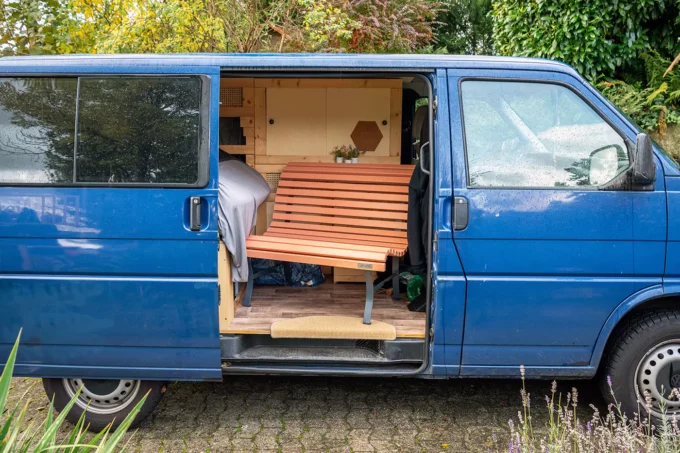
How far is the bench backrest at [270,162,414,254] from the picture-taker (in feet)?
17.9

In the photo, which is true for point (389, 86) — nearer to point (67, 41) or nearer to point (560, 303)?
point (560, 303)

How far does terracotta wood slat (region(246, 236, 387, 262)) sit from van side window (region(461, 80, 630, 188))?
3.59 ft

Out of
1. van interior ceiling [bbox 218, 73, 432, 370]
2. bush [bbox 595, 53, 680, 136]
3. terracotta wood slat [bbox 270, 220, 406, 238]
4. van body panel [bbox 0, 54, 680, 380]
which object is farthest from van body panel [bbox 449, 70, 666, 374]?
bush [bbox 595, 53, 680, 136]

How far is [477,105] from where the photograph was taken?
11.9ft

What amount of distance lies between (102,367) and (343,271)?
2645 mm

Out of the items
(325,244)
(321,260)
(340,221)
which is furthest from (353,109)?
(321,260)

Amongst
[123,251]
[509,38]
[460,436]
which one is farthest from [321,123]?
[509,38]

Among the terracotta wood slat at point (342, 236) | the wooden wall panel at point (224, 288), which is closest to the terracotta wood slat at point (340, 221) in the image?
the terracotta wood slat at point (342, 236)

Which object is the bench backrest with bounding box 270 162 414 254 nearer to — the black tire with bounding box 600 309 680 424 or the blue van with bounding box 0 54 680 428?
the blue van with bounding box 0 54 680 428

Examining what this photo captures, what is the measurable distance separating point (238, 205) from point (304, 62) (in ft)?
3.88

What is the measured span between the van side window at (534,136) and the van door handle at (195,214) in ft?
5.37

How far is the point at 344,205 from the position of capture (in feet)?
18.5

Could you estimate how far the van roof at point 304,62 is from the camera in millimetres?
3611

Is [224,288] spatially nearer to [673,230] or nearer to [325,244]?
[325,244]
